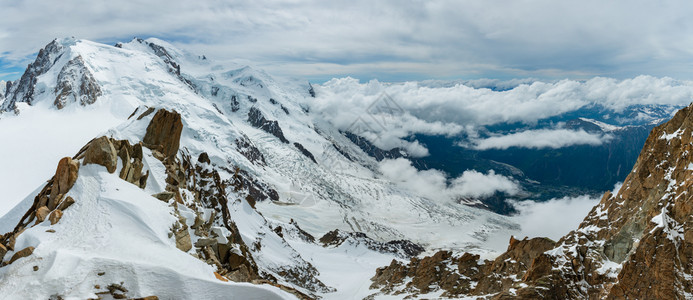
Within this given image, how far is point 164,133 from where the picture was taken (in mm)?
45250

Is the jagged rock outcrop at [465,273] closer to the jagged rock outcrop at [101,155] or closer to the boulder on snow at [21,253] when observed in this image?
the jagged rock outcrop at [101,155]

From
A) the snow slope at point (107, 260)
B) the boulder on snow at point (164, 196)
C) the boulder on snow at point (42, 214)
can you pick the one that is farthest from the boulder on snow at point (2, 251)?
the boulder on snow at point (164, 196)

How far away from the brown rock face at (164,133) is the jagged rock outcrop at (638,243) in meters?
43.5

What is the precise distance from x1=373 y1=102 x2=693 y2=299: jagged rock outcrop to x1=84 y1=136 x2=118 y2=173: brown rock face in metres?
40.0

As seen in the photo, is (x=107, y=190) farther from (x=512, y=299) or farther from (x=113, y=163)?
(x=512, y=299)

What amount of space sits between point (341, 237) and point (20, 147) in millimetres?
140752

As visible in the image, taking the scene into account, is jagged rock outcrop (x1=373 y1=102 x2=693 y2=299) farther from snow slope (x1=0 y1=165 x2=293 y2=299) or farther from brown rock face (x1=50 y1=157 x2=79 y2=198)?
brown rock face (x1=50 y1=157 x2=79 y2=198)

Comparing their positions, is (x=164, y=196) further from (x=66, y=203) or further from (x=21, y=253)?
(x=21, y=253)

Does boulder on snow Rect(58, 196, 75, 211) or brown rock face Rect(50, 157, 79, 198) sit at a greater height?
brown rock face Rect(50, 157, 79, 198)

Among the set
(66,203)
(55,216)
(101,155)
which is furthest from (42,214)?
(101,155)

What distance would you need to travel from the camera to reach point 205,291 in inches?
808

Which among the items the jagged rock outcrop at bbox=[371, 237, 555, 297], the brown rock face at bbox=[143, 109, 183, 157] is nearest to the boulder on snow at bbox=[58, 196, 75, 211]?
the brown rock face at bbox=[143, 109, 183, 157]

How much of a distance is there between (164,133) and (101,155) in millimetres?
16722

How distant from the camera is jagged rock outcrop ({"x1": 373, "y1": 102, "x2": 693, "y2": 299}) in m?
31.4
